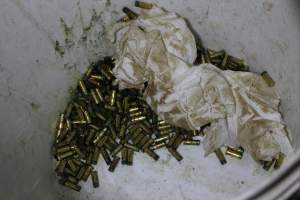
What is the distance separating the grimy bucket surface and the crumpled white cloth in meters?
0.05

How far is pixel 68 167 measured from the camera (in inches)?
47.4

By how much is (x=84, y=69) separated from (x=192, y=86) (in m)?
0.32

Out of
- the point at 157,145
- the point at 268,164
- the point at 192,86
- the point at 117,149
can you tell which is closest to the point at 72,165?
the point at 117,149

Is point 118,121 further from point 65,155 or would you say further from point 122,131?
point 65,155

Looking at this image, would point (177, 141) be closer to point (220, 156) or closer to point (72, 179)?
point (220, 156)

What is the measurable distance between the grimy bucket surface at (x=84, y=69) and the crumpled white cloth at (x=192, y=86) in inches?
1.8

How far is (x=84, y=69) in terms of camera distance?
4.06 feet

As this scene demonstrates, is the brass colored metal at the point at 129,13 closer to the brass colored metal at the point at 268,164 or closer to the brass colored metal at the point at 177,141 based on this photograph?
the brass colored metal at the point at 177,141

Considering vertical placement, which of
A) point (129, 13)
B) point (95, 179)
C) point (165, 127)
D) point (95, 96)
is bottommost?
point (95, 179)

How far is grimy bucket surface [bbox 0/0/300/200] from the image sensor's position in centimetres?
99

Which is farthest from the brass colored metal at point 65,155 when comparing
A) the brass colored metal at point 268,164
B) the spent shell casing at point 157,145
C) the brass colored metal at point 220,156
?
the brass colored metal at point 268,164

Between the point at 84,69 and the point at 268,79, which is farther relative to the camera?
the point at 84,69

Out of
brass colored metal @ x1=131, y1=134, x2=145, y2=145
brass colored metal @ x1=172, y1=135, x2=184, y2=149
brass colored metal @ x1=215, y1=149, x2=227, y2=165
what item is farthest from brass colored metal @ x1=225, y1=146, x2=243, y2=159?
brass colored metal @ x1=131, y1=134, x2=145, y2=145

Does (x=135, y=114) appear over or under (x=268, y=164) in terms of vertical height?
over
